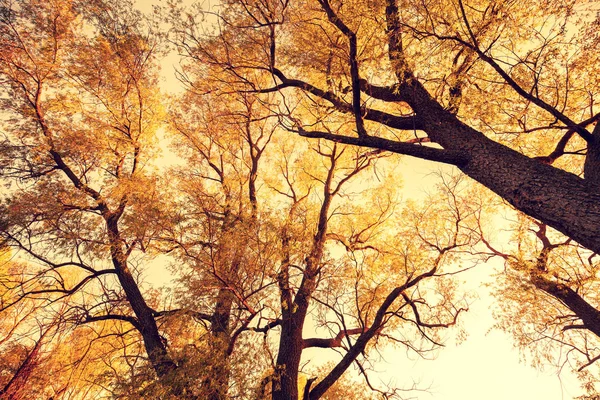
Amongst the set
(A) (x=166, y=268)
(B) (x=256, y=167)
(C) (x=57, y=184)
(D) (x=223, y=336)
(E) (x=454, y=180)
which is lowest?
(D) (x=223, y=336)

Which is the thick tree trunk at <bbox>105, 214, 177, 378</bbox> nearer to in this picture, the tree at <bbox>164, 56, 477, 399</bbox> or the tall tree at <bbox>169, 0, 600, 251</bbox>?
the tree at <bbox>164, 56, 477, 399</bbox>

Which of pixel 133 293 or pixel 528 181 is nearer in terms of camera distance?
pixel 528 181

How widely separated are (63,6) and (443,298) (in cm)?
1032

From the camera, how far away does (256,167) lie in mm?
8352

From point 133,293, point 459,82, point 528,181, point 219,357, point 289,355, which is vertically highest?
point 459,82

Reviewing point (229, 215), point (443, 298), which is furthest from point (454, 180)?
point (229, 215)

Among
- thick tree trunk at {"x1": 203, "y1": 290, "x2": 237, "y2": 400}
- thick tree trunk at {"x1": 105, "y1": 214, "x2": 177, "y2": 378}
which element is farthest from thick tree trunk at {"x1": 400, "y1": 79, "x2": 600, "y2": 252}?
thick tree trunk at {"x1": 105, "y1": 214, "x2": 177, "y2": 378}

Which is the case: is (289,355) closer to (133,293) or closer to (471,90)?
(133,293)

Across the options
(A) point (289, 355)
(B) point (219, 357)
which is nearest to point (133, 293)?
(B) point (219, 357)

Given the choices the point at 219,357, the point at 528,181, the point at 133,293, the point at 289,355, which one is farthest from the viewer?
the point at 133,293

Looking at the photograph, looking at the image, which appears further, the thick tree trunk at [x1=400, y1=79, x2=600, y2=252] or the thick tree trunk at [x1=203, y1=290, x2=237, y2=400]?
the thick tree trunk at [x1=203, y1=290, x2=237, y2=400]

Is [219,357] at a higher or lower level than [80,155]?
lower

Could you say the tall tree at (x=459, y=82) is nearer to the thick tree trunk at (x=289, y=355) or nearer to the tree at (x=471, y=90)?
the tree at (x=471, y=90)

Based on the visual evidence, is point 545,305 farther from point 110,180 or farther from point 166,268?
point 110,180
